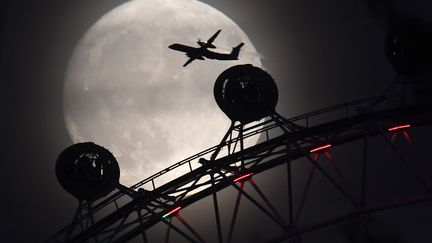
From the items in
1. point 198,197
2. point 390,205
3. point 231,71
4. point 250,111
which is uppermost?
point 231,71

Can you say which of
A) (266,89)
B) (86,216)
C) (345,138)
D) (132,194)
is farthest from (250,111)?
(86,216)

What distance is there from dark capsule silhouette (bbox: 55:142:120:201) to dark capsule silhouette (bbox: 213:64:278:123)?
7.47 meters

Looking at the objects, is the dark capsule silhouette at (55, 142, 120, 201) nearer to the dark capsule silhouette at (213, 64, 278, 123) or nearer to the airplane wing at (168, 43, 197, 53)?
the dark capsule silhouette at (213, 64, 278, 123)

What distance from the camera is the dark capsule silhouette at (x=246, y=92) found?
2619cm

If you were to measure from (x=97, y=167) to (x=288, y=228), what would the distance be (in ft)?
34.8

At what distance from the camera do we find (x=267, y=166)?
2678cm

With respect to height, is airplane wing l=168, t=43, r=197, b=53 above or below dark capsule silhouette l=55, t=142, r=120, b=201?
above

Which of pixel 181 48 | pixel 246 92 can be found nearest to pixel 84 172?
pixel 246 92

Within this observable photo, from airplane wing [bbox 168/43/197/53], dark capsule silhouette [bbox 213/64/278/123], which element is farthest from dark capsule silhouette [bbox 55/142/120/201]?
airplane wing [bbox 168/43/197/53]

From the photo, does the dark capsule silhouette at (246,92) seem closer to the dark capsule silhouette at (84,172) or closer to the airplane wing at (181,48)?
the dark capsule silhouette at (84,172)

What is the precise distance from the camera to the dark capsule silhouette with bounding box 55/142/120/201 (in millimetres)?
28859

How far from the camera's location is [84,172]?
2892 cm

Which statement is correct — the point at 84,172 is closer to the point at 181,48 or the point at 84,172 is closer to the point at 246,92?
the point at 246,92

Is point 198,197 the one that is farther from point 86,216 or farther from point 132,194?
point 86,216
